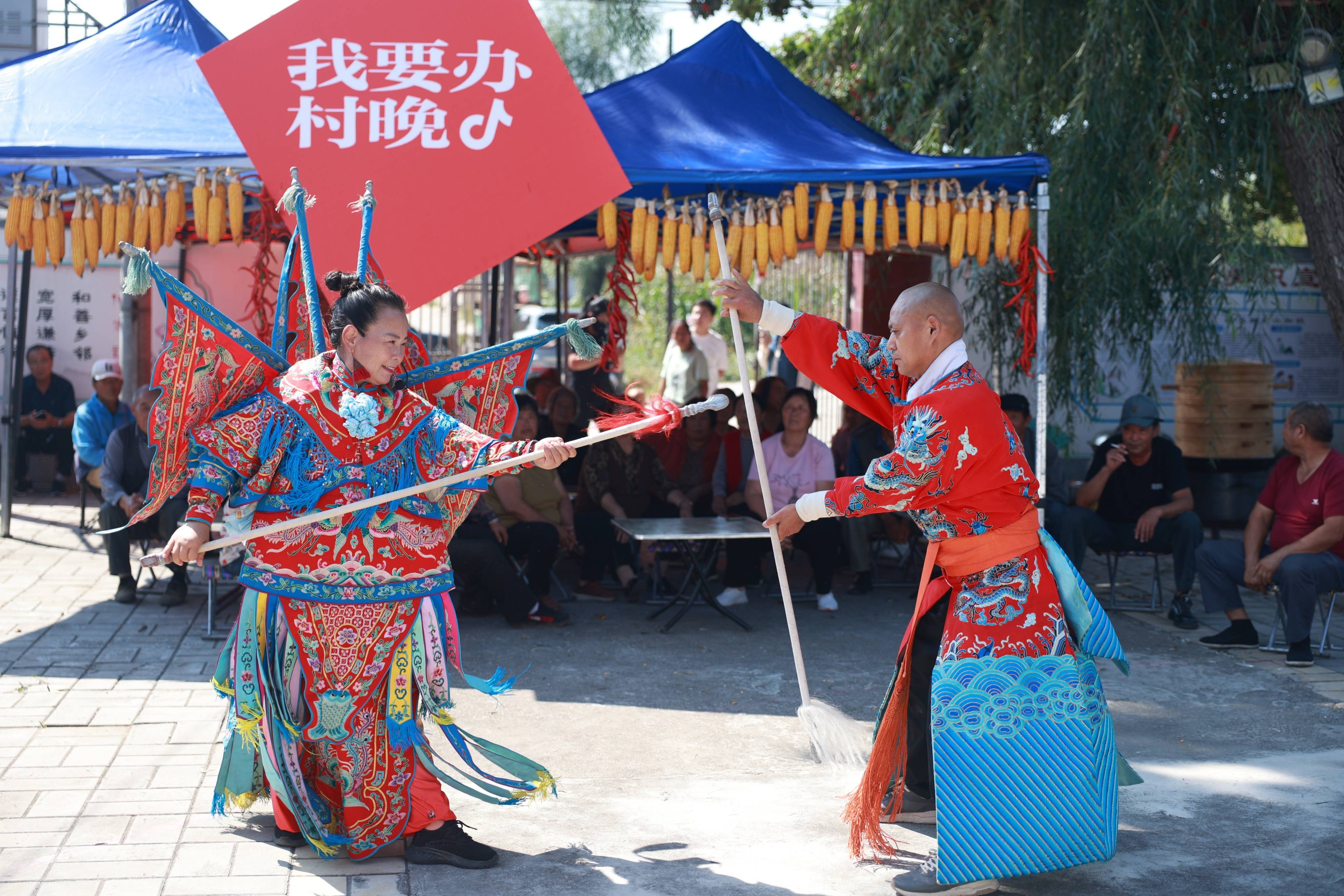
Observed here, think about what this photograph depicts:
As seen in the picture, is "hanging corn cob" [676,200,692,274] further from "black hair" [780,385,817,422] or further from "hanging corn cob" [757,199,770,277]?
"black hair" [780,385,817,422]

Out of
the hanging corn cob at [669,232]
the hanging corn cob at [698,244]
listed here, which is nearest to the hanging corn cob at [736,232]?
the hanging corn cob at [698,244]

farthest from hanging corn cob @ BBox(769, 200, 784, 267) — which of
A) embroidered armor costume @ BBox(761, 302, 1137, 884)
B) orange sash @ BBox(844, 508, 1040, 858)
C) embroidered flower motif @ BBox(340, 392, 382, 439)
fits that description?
embroidered flower motif @ BBox(340, 392, 382, 439)

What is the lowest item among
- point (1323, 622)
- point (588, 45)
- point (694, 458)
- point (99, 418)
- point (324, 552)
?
point (1323, 622)

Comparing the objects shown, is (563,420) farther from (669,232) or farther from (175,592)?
(175,592)

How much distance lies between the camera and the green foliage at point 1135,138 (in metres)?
6.65

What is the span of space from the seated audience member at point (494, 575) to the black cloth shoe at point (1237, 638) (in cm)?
335

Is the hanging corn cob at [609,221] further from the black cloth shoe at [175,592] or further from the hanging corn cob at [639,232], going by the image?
the black cloth shoe at [175,592]

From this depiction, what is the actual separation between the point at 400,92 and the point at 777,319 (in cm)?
279

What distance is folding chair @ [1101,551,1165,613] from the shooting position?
706 cm

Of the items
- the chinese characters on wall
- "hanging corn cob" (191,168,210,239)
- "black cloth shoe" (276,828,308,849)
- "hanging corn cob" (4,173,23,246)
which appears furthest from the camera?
"hanging corn cob" (4,173,23,246)

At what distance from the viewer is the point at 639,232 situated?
6.30 meters

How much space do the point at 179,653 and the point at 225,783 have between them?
2413 mm

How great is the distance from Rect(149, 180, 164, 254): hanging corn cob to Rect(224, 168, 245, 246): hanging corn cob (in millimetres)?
376

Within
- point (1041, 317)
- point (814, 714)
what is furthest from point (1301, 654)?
point (814, 714)
